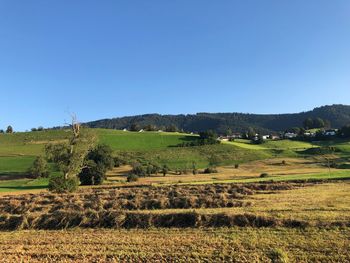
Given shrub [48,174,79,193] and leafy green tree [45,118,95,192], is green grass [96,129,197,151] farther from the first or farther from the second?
shrub [48,174,79,193]

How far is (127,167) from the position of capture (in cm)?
10606

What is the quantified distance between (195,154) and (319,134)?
6591 cm

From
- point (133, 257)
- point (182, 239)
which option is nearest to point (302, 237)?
point (182, 239)

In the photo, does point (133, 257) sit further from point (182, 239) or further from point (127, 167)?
point (127, 167)

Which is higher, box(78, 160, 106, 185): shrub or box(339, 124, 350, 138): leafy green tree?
box(339, 124, 350, 138): leafy green tree

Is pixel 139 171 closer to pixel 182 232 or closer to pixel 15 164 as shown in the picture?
pixel 15 164

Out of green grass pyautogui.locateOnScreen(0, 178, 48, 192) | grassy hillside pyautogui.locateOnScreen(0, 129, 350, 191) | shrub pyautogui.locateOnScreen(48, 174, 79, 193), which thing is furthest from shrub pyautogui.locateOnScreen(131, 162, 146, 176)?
shrub pyautogui.locateOnScreen(48, 174, 79, 193)

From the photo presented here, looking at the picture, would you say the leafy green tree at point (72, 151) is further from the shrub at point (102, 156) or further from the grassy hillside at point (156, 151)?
the grassy hillside at point (156, 151)

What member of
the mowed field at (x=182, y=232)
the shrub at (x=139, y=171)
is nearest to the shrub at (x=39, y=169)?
the shrub at (x=139, y=171)

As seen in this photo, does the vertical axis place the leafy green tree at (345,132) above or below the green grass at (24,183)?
above

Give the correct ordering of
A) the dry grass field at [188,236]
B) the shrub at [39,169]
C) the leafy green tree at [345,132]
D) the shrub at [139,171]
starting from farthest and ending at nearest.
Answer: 1. the leafy green tree at [345,132]
2. the shrub at [139,171]
3. the shrub at [39,169]
4. the dry grass field at [188,236]

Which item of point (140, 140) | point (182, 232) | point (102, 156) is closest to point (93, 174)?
point (102, 156)

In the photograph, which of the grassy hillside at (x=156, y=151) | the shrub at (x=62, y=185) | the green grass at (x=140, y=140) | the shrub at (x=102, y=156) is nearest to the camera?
the shrub at (x=62, y=185)

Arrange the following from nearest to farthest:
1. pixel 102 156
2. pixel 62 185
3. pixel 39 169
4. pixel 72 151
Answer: pixel 62 185, pixel 72 151, pixel 39 169, pixel 102 156
